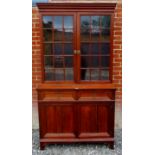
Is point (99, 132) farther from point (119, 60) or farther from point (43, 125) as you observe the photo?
point (119, 60)

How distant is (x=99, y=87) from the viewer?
296 centimetres

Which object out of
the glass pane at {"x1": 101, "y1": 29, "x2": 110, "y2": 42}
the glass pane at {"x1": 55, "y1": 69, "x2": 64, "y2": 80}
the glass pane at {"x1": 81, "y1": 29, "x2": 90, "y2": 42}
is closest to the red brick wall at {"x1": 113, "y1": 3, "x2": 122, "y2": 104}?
the glass pane at {"x1": 101, "y1": 29, "x2": 110, "y2": 42}

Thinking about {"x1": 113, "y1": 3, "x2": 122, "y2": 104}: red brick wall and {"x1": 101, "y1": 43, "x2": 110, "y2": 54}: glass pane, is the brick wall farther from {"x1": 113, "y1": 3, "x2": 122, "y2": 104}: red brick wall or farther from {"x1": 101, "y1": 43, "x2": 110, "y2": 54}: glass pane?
{"x1": 101, "y1": 43, "x2": 110, "y2": 54}: glass pane

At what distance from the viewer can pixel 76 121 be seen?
3002 mm

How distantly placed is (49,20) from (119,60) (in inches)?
49.3

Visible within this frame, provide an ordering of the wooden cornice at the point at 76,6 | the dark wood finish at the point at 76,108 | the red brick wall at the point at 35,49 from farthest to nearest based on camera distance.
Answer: the red brick wall at the point at 35,49 < the dark wood finish at the point at 76,108 < the wooden cornice at the point at 76,6

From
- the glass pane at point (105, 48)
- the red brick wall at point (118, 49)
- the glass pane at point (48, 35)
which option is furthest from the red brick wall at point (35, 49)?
the red brick wall at point (118, 49)

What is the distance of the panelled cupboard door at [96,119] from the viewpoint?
9.80 feet

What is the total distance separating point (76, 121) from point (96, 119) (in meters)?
0.26

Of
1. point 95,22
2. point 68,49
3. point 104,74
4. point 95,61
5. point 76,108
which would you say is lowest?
point 76,108

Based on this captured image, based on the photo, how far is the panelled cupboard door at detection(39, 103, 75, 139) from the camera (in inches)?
117

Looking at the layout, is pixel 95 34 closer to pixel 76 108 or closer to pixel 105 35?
pixel 105 35

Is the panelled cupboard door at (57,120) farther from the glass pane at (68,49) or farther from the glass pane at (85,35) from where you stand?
the glass pane at (85,35)

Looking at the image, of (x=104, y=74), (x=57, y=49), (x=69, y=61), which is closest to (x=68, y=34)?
(x=57, y=49)
